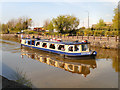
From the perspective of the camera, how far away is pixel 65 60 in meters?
18.5

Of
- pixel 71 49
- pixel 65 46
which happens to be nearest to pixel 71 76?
pixel 71 49

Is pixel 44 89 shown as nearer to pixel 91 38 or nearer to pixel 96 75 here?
pixel 96 75

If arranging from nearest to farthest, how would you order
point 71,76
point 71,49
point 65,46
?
point 71,76
point 71,49
point 65,46

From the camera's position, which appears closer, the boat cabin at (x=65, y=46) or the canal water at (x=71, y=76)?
the canal water at (x=71, y=76)

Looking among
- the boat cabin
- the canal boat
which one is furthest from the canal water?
the boat cabin

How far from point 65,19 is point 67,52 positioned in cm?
3038

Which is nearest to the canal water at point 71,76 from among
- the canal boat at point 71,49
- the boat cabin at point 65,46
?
the canal boat at point 71,49

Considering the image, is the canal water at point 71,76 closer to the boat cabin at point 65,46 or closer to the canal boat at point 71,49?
the canal boat at point 71,49

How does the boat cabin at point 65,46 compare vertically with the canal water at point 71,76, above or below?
above

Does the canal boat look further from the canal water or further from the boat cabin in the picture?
the canal water

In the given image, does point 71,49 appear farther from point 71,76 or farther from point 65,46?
point 71,76

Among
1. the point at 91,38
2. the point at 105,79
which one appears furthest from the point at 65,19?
the point at 105,79

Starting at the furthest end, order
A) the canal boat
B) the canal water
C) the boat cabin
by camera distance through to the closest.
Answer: the boat cabin → the canal boat → the canal water

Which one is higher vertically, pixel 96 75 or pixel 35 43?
pixel 35 43
